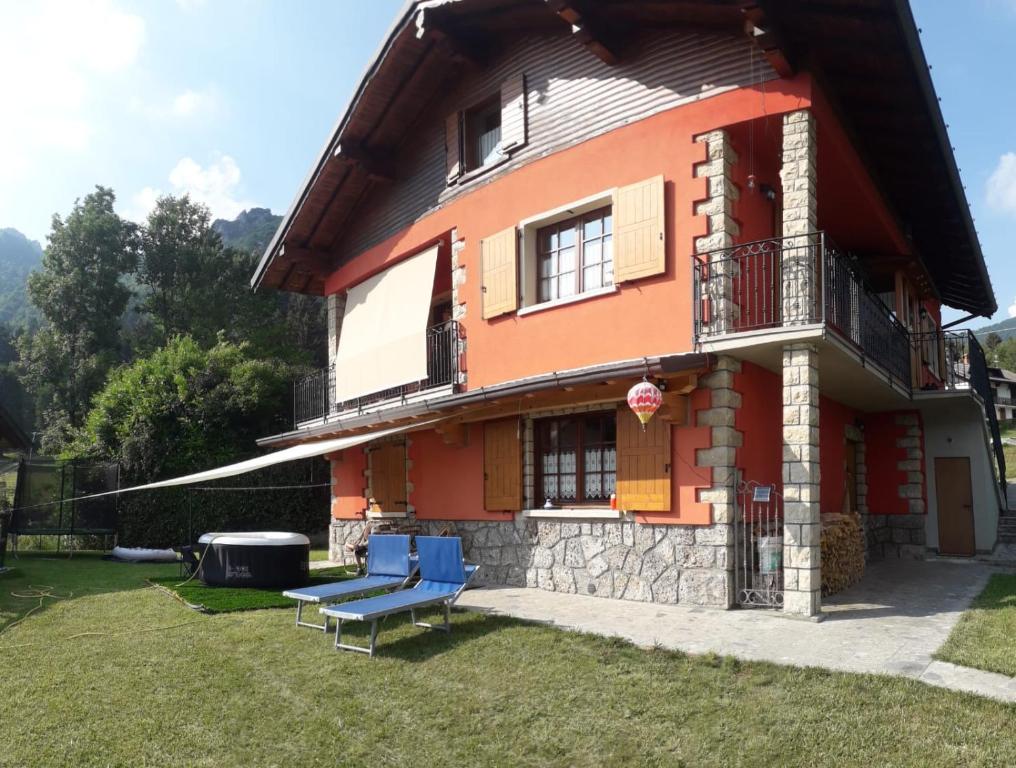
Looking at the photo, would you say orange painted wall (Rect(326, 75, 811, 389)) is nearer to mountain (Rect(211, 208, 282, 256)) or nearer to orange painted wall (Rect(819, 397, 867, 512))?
orange painted wall (Rect(819, 397, 867, 512))

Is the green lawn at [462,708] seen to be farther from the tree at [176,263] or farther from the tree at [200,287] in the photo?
the tree at [176,263]

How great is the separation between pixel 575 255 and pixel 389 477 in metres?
6.37

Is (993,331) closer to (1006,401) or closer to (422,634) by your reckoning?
(1006,401)

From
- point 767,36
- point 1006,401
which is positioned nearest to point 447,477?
point 767,36

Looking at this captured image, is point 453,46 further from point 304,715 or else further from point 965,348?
point 965,348

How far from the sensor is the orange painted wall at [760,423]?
9.37 m

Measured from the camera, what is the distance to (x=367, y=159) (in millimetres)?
14102

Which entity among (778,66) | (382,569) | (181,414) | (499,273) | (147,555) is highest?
(778,66)

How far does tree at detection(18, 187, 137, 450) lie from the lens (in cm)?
3244

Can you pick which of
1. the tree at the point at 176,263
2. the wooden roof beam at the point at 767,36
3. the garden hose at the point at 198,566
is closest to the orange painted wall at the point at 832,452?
the wooden roof beam at the point at 767,36

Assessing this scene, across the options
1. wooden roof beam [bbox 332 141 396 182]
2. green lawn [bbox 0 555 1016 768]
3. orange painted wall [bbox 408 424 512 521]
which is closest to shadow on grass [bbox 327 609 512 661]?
green lawn [bbox 0 555 1016 768]

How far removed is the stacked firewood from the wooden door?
4.74 meters

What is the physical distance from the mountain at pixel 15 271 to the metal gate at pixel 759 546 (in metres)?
63.6

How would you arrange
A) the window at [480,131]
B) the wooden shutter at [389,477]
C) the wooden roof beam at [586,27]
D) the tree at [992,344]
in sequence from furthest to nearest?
the tree at [992,344] → the wooden shutter at [389,477] → the window at [480,131] → the wooden roof beam at [586,27]
